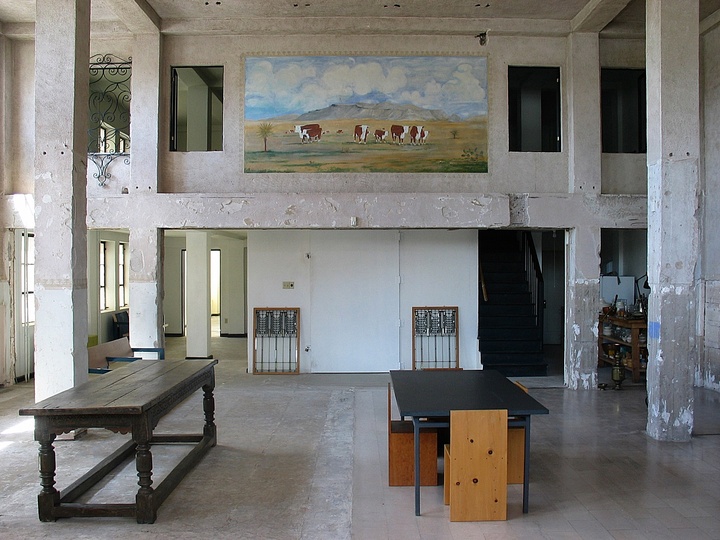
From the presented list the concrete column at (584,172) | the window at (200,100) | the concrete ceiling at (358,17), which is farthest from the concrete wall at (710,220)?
the window at (200,100)

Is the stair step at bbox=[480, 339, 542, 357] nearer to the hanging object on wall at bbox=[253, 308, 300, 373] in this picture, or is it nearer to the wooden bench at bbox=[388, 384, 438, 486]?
the hanging object on wall at bbox=[253, 308, 300, 373]

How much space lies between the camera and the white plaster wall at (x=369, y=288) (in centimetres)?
915

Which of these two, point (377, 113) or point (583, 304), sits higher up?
point (377, 113)

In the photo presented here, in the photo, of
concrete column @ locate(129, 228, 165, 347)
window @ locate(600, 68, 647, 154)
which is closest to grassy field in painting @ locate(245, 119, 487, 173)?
concrete column @ locate(129, 228, 165, 347)

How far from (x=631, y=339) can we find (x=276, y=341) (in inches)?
232

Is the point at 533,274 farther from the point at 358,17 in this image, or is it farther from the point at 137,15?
the point at 137,15

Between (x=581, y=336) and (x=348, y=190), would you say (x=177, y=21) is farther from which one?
(x=581, y=336)

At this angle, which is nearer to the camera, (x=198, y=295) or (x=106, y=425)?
(x=106, y=425)

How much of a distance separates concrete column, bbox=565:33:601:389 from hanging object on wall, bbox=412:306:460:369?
78.8 inches

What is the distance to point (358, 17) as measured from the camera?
7777 millimetres

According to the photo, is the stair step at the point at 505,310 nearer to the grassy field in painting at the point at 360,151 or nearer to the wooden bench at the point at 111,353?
the grassy field in painting at the point at 360,151

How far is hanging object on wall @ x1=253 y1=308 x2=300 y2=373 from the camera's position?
923 centimetres

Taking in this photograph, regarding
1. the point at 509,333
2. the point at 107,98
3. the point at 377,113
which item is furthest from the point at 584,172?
the point at 107,98

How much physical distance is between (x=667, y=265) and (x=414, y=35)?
191 inches
